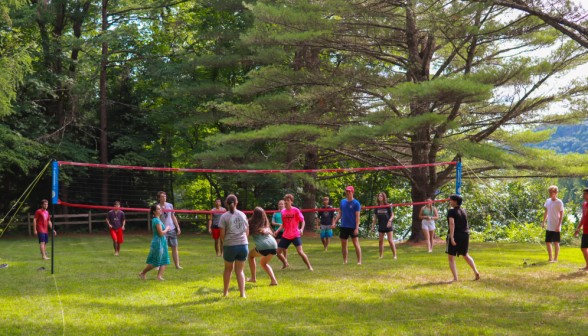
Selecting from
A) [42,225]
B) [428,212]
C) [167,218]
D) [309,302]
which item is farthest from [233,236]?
[42,225]

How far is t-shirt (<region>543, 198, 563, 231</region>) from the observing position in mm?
9758

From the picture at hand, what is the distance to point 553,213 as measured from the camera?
32.2 feet

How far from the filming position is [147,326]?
545 centimetres

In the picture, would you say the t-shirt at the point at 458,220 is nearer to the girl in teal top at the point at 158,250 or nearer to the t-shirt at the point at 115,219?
the girl in teal top at the point at 158,250

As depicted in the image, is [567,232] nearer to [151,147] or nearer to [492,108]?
[492,108]

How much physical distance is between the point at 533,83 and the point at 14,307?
1448 centimetres

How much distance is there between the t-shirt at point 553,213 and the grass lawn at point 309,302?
821 mm

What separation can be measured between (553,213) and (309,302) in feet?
20.3

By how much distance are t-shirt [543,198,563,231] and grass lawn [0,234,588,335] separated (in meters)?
0.82

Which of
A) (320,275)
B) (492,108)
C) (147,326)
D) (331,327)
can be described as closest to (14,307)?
(147,326)

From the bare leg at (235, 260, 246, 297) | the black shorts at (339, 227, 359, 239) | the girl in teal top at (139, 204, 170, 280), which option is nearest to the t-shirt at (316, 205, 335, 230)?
the black shorts at (339, 227, 359, 239)

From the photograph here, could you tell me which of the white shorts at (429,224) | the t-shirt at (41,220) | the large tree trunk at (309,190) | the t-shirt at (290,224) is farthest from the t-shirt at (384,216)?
the t-shirt at (41,220)

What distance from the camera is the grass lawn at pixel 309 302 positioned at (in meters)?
5.36

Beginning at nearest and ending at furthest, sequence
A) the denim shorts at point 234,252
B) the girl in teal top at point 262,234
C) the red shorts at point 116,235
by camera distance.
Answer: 1. the denim shorts at point 234,252
2. the girl in teal top at point 262,234
3. the red shorts at point 116,235
